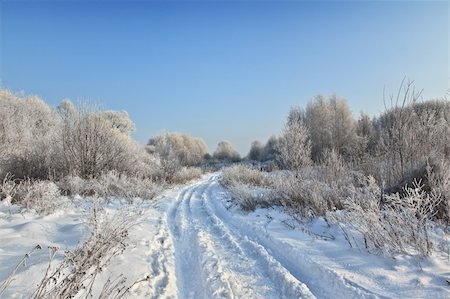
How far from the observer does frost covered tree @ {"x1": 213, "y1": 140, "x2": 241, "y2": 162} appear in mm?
81438

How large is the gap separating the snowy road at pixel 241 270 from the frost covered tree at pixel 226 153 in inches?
2854

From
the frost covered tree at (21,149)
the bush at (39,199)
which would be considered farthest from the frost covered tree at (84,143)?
the bush at (39,199)

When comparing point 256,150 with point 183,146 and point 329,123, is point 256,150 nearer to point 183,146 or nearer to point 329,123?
point 183,146

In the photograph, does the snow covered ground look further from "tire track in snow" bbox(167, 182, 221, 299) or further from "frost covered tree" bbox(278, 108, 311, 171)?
"frost covered tree" bbox(278, 108, 311, 171)

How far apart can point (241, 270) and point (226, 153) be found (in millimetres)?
77459

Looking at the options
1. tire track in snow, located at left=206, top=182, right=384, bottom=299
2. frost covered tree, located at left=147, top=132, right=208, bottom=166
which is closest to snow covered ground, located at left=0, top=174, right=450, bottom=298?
tire track in snow, located at left=206, top=182, right=384, bottom=299

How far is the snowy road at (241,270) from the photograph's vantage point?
14.5 ft

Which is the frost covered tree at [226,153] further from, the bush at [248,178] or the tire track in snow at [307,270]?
the tire track in snow at [307,270]

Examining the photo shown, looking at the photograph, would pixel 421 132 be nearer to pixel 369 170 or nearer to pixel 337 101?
pixel 369 170

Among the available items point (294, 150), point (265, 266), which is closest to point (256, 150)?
point (294, 150)

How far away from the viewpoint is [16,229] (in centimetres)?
609

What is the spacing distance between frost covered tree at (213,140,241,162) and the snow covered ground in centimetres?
7247

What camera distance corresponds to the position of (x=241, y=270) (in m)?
5.36

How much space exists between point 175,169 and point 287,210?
1825 cm
